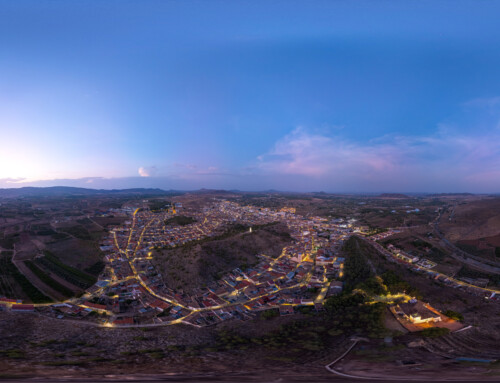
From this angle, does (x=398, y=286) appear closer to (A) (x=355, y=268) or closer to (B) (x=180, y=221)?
(A) (x=355, y=268)

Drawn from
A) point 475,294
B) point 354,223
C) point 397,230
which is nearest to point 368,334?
point 475,294

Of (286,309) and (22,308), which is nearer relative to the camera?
(22,308)

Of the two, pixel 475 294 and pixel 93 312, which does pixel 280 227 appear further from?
pixel 93 312

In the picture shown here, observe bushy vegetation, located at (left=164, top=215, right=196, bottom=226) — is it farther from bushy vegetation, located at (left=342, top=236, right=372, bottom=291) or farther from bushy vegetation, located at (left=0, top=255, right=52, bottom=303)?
bushy vegetation, located at (left=342, top=236, right=372, bottom=291)

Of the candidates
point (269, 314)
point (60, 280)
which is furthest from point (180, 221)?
point (269, 314)

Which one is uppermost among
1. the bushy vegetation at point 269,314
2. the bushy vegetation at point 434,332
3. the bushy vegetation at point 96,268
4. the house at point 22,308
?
the bushy vegetation at point 434,332

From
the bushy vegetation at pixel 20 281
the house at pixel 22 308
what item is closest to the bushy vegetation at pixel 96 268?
the bushy vegetation at pixel 20 281

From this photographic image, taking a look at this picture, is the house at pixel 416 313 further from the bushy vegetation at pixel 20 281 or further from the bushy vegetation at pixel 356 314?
the bushy vegetation at pixel 20 281

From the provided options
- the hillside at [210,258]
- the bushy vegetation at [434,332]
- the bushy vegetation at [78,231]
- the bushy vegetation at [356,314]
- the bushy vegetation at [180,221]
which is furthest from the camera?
the bushy vegetation at [180,221]
